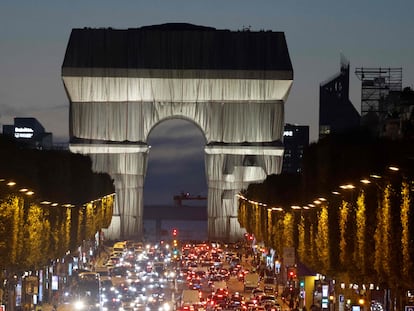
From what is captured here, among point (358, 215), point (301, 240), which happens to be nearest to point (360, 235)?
point (358, 215)

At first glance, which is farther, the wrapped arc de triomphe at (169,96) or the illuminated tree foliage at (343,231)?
the wrapped arc de triomphe at (169,96)

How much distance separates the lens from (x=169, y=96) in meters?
151

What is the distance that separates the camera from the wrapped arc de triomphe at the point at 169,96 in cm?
14862

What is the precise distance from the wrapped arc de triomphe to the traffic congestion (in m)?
7.54

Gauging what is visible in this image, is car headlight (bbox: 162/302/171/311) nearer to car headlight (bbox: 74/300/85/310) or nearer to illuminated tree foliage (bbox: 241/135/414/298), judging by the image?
car headlight (bbox: 74/300/85/310)

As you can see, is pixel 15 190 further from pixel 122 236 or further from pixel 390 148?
pixel 122 236

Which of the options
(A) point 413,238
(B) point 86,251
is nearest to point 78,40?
(B) point 86,251

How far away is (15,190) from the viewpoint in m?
69.1

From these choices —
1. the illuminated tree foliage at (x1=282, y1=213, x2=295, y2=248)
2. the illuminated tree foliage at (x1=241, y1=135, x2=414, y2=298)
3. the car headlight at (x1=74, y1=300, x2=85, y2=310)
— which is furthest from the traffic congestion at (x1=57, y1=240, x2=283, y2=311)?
the illuminated tree foliage at (x1=241, y1=135, x2=414, y2=298)

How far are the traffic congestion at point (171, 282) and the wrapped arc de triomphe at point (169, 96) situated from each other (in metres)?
7.54

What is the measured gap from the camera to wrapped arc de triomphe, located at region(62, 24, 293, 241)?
488 feet

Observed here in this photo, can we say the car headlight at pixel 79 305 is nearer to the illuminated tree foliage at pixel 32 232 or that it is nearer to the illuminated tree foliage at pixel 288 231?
the illuminated tree foliage at pixel 32 232

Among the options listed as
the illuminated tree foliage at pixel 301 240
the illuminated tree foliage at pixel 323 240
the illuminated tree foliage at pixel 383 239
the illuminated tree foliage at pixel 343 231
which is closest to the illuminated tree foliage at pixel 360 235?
the illuminated tree foliage at pixel 343 231

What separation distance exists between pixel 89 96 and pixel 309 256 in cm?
7112
